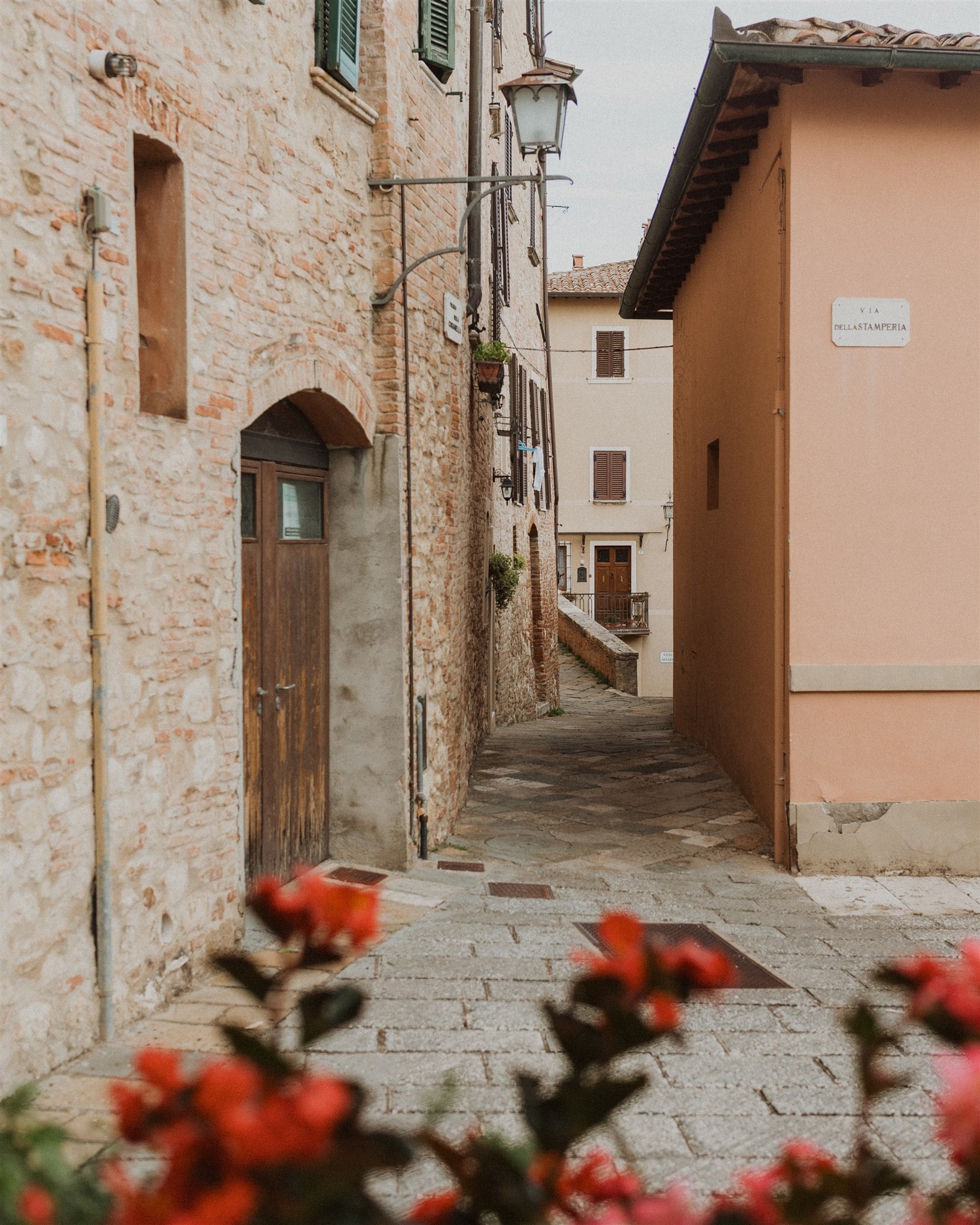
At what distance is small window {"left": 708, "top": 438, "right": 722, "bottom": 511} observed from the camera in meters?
9.96

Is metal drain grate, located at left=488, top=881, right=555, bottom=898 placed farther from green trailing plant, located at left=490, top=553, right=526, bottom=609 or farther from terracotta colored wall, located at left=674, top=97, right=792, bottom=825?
green trailing plant, located at left=490, top=553, right=526, bottom=609

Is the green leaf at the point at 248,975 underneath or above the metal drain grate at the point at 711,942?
above

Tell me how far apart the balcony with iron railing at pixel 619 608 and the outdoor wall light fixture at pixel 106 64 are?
83.4 feet

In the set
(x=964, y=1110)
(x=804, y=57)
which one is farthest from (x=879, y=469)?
(x=964, y=1110)

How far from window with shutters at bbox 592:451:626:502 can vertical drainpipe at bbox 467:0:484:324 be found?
2014 centimetres

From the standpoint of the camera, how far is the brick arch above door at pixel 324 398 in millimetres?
5133

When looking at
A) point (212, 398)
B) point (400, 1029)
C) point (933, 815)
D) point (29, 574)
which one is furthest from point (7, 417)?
point (933, 815)

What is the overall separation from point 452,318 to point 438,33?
1.67m

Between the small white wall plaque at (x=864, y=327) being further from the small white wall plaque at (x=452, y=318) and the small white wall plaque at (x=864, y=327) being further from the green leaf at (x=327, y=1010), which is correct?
the green leaf at (x=327, y=1010)

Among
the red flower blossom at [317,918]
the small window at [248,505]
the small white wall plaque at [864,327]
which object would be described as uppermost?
the small white wall plaque at [864,327]

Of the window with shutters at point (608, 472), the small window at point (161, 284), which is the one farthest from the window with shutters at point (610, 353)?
the small window at point (161, 284)

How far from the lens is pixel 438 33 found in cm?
693

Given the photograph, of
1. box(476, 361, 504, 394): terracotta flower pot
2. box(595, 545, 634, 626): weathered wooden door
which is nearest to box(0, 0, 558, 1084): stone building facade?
box(476, 361, 504, 394): terracotta flower pot

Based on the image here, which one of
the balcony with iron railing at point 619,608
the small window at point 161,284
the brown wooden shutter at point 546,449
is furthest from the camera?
the balcony with iron railing at point 619,608
